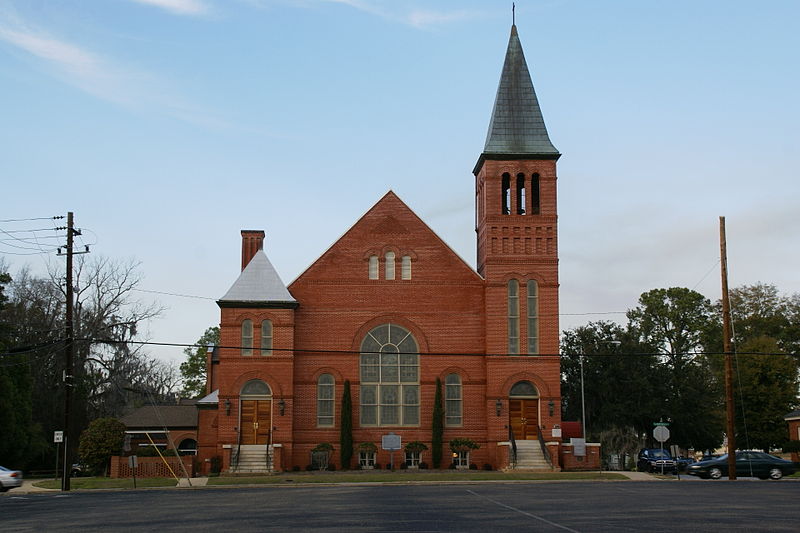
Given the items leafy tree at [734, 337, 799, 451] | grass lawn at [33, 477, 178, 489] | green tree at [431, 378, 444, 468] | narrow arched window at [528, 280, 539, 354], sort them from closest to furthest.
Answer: grass lawn at [33, 477, 178, 489] < green tree at [431, 378, 444, 468] < narrow arched window at [528, 280, 539, 354] < leafy tree at [734, 337, 799, 451]

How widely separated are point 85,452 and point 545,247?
2472 cm

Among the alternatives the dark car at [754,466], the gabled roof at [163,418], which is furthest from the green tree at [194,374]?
the dark car at [754,466]

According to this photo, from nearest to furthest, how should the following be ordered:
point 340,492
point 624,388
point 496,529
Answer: point 496,529 → point 340,492 → point 624,388

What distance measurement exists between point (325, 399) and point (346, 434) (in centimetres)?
215

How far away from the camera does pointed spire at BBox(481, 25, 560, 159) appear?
1955 inches

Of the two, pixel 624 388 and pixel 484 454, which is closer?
pixel 484 454

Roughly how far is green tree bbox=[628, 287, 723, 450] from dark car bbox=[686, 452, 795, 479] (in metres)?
17.1

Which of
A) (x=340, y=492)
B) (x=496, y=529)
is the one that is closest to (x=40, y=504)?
(x=340, y=492)

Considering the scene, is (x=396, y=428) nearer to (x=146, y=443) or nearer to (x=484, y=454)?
(x=484, y=454)

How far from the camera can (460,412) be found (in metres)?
48.9

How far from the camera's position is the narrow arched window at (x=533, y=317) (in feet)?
158

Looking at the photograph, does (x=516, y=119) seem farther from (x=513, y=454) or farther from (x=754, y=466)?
(x=754, y=466)

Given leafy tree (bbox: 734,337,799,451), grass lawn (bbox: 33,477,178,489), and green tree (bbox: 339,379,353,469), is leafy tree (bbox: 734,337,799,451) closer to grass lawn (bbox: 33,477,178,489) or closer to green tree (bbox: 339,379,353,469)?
green tree (bbox: 339,379,353,469)

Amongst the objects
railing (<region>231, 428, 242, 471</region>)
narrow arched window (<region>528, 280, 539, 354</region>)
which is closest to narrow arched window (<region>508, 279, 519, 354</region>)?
narrow arched window (<region>528, 280, 539, 354</region>)
